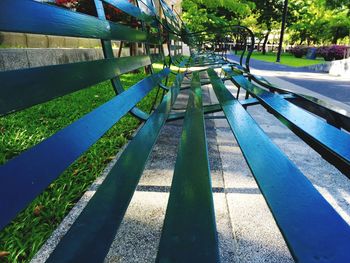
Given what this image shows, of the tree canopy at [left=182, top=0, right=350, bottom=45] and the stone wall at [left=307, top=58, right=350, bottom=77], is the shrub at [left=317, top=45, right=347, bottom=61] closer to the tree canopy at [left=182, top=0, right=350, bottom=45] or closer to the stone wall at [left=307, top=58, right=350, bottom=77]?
the stone wall at [left=307, top=58, right=350, bottom=77]

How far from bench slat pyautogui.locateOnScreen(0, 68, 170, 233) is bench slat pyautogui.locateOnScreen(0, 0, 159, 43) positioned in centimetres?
24

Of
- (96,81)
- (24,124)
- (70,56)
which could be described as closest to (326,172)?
(96,81)

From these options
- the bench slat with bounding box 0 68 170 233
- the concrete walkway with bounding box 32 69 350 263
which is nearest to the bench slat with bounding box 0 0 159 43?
the bench slat with bounding box 0 68 170 233

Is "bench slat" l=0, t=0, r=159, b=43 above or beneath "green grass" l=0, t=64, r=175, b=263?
above

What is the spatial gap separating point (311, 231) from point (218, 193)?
101 cm

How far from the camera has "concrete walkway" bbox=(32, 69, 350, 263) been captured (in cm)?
108

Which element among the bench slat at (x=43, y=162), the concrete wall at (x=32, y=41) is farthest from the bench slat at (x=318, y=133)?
the concrete wall at (x=32, y=41)

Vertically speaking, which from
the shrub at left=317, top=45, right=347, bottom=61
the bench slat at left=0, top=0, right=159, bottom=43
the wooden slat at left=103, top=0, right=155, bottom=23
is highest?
the wooden slat at left=103, top=0, right=155, bottom=23

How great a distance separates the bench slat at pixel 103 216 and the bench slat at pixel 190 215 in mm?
99

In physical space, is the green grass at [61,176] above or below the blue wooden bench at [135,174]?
below

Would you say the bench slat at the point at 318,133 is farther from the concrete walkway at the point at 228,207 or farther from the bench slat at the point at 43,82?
the bench slat at the point at 43,82

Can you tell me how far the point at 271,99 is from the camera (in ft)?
4.81

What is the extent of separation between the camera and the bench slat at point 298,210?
0.47 m

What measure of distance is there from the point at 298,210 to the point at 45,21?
0.71m
